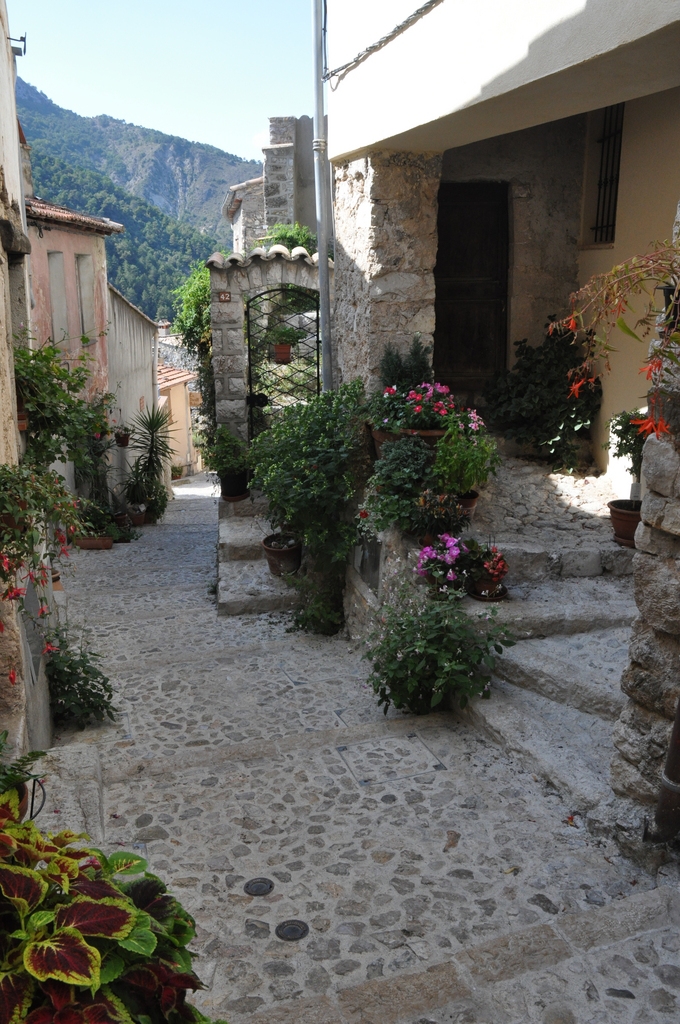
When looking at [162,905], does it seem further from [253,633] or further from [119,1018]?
[253,633]

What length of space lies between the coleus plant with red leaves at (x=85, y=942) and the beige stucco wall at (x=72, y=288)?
814 centimetres

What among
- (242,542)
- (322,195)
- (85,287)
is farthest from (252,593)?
(85,287)

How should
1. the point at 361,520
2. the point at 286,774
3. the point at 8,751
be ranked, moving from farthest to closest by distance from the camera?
the point at 361,520, the point at 286,774, the point at 8,751

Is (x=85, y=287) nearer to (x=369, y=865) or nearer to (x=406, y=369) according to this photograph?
(x=406, y=369)

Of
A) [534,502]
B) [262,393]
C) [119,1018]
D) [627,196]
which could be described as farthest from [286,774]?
[262,393]

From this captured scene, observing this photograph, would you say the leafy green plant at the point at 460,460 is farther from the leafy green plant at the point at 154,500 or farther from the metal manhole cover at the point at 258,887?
the leafy green plant at the point at 154,500

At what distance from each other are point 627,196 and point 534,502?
7.91ft

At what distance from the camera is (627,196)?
20.3 ft

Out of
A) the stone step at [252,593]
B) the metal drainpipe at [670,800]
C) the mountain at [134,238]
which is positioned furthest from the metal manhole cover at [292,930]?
the mountain at [134,238]

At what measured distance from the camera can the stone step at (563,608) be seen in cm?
477

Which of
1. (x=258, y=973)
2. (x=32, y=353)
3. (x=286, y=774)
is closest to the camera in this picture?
(x=258, y=973)

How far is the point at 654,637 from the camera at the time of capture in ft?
10.1

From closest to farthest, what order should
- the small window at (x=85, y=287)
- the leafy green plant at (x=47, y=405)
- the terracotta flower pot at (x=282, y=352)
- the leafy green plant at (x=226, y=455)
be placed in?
the leafy green plant at (x=47, y=405), the leafy green plant at (x=226, y=455), the terracotta flower pot at (x=282, y=352), the small window at (x=85, y=287)

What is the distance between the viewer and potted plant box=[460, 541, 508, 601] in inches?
199
